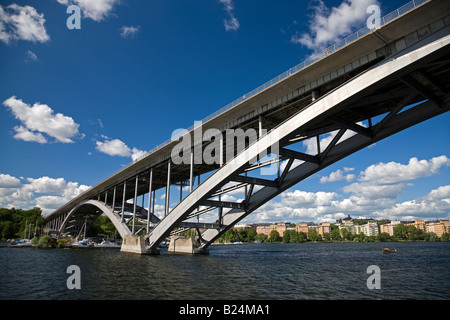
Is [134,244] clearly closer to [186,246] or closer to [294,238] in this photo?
[186,246]

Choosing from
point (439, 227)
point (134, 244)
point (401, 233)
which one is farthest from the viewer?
point (439, 227)

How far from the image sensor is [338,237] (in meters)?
164

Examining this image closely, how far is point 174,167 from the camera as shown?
3666 cm

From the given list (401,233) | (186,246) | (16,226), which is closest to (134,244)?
(186,246)

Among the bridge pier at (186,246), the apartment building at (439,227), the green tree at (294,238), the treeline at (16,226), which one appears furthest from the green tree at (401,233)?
the treeline at (16,226)

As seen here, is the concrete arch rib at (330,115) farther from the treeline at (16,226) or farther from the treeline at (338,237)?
the treeline at (338,237)

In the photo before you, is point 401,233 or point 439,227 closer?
point 401,233

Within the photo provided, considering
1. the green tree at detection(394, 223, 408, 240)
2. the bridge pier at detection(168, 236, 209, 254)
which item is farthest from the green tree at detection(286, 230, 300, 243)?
the bridge pier at detection(168, 236, 209, 254)

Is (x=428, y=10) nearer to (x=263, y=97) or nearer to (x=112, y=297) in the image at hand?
(x=263, y=97)

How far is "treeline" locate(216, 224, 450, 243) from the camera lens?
14400 cm

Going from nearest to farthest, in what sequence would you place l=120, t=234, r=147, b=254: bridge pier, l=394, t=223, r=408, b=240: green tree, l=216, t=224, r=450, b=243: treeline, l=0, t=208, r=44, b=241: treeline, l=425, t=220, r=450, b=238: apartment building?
l=120, t=234, r=147, b=254: bridge pier → l=0, t=208, r=44, b=241: treeline → l=216, t=224, r=450, b=243: treeline → l=394, t=223, r=408, b=240: green tree → l=425, t=220, r=450, b=238: apartment building

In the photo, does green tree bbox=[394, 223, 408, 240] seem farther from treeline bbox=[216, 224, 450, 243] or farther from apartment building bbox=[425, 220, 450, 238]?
apartment building bbox=[425, 220, 450, 238]
